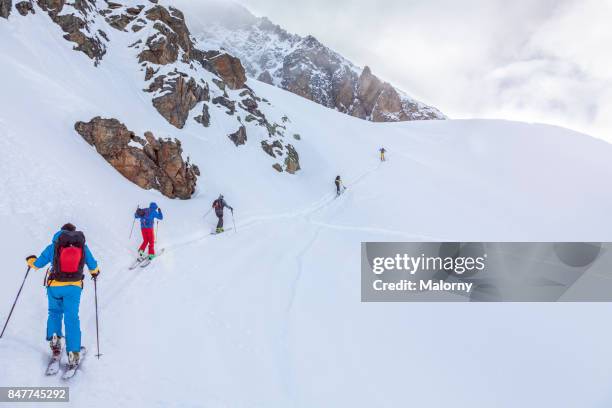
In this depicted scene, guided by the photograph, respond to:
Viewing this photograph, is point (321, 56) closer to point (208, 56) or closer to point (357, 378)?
point (208, 56)

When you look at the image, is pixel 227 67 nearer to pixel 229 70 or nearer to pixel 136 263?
pixel 229 70

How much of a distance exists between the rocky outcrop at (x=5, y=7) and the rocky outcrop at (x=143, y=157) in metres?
8.09

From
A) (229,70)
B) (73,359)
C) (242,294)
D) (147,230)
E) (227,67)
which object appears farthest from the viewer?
(227,67)

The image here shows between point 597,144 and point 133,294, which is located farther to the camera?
point 597,144

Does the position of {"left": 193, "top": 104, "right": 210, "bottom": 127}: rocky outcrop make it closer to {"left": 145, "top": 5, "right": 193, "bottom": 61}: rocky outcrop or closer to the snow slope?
the snow slope

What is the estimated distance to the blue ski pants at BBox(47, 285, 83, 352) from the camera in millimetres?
5168

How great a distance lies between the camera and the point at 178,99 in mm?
21750

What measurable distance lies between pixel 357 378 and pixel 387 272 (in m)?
5.48

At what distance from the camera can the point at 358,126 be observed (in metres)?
45.0

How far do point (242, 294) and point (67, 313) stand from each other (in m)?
4.00

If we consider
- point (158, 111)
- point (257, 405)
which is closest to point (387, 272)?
point (257, 405)

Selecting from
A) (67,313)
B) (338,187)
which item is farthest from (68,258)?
(338,187)

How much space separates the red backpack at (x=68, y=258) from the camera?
5.25 meters

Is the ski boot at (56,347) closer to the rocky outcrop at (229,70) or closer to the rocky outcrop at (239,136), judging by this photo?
the rocky outcrop at (239,136)
